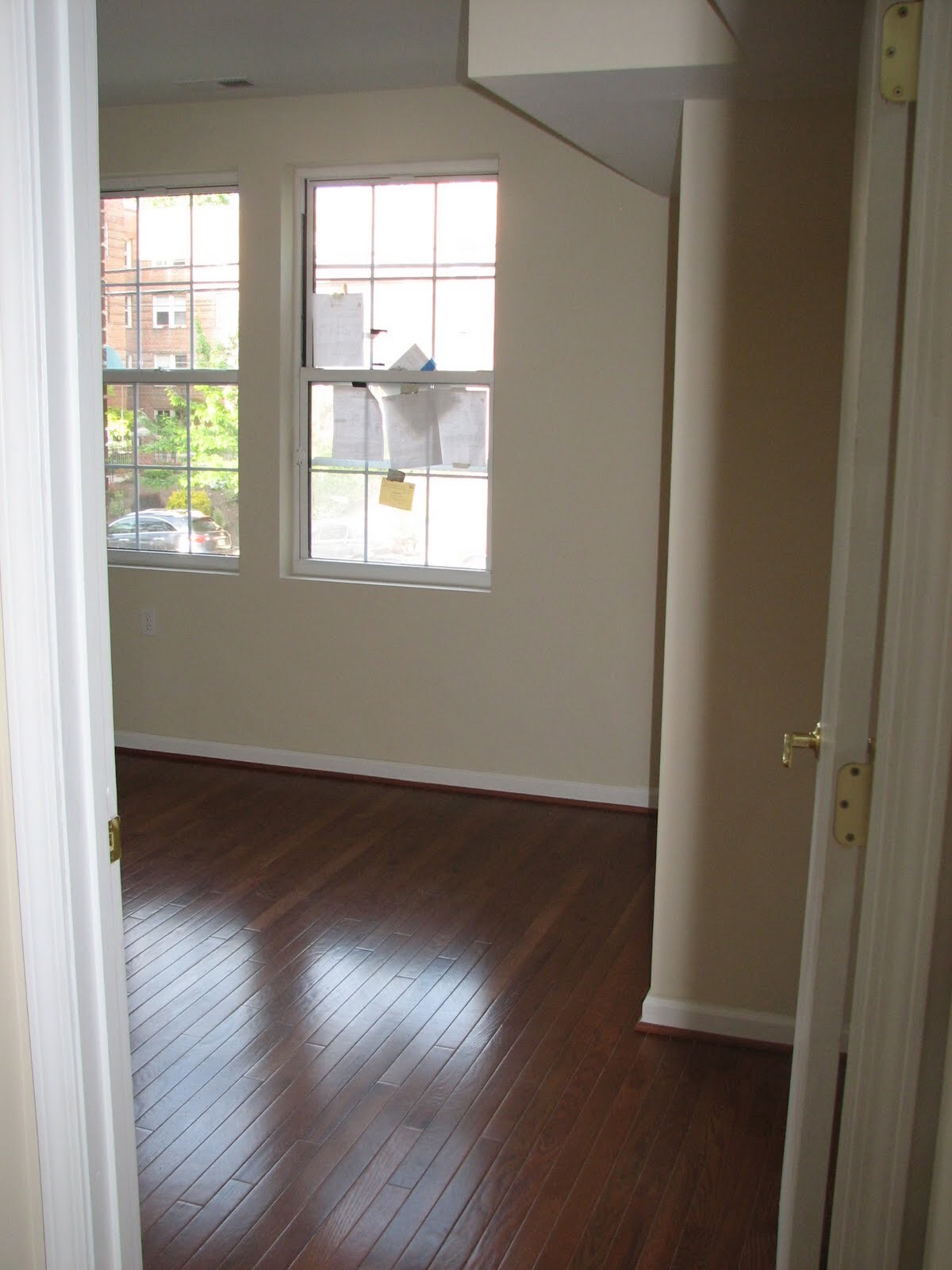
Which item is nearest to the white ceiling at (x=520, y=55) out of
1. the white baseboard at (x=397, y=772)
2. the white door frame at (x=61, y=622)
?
the white door frame at (x=61, y=622)

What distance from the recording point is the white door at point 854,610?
1.26m

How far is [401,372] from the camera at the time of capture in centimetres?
462

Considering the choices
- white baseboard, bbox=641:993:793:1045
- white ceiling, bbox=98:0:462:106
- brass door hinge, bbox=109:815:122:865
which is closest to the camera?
brass door hinge, bbox=109:815:122:865

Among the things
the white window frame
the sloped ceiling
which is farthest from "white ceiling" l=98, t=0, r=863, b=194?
the white window frame

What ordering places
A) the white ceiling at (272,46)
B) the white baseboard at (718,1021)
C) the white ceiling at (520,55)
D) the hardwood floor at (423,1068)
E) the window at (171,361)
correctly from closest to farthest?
1. the hardwood floor at (423,1068)
2. the white ceiling at (520,55)
3. the white baseboard at (718,1021)
4. the white ceiling at (272,46)
5. the window at (171,361)

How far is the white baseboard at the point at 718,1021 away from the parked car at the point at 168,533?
2879 millimetres

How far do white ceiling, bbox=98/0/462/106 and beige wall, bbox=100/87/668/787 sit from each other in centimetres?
19

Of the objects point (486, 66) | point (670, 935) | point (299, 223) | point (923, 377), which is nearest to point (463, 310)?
point (299, 223)

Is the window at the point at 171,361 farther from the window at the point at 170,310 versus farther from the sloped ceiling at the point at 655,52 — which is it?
the sloped ceiling at the point at 655,52

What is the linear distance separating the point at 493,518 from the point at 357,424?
0.70 m

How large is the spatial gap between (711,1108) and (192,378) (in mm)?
3551

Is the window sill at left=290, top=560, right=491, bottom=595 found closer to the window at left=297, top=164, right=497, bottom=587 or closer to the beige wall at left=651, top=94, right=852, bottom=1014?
the window at left=297, top=164, right=497, bottom=587

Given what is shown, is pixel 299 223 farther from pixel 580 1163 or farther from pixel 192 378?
pixel 580 1163

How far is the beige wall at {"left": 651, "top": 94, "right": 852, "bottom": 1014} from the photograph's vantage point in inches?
102
